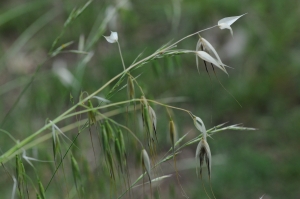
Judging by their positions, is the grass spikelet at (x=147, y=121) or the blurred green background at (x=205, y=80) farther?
the blurred green background at (x=205, y=80)

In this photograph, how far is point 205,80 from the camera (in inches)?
116

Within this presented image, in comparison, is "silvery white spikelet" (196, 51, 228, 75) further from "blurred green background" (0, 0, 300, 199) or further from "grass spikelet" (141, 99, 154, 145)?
"blurred green background" (0, 0, 300, 199)

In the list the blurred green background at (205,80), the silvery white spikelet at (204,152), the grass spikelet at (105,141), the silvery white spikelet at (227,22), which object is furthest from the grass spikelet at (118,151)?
the blurred green background at (205,80)

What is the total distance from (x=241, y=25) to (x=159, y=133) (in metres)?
0.94

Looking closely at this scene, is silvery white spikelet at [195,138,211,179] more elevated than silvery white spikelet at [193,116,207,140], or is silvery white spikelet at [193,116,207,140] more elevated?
silvery white spikelet at [193,116,207,140]

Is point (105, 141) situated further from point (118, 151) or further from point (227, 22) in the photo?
point (227, 22)

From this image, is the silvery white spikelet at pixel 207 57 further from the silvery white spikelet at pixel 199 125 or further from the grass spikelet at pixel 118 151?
the grass spikelet at pixel 118 151

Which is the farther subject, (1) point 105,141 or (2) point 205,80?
(2) point 205,80

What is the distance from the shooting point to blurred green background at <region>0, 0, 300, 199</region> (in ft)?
7.85

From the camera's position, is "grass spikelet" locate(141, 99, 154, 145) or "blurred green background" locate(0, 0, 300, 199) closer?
"grass spikelet" locate(141, 99, 154, 145)

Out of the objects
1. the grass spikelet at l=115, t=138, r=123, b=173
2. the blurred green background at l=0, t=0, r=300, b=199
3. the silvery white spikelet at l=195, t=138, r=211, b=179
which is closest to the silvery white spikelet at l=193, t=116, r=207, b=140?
the silvery white spikelet at l=195, t=138, r=211, b=179

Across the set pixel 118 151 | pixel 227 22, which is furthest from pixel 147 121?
pixel 227 22

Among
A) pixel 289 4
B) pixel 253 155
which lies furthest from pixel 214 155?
pixel 289 4

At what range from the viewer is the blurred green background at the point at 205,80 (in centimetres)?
239
